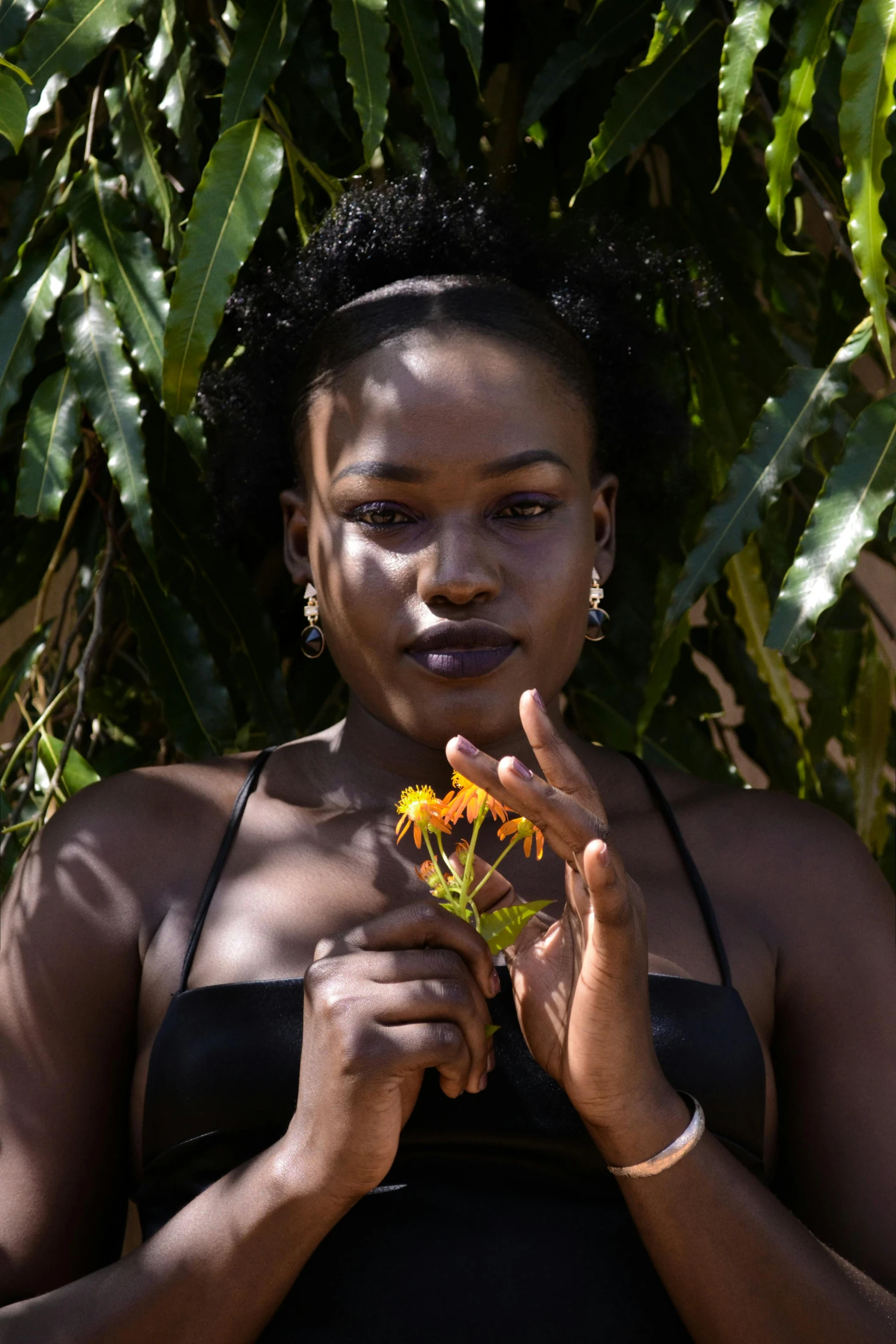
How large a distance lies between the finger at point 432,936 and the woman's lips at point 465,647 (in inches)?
13.4

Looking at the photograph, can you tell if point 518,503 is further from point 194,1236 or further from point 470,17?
point 194,1236

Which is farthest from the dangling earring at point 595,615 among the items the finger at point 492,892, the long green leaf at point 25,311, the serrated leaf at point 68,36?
the serrated leaf at point 68,36

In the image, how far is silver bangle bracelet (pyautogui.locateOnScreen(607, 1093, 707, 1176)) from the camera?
4.60 ft

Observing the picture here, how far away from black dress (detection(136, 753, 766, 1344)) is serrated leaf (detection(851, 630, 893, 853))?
3.17 feet

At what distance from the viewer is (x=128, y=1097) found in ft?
5.48

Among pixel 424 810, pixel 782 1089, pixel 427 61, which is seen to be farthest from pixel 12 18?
pixel 782 1089

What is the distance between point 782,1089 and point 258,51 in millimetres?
1385

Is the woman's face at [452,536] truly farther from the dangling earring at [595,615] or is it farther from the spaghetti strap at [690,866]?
the spaghetti strap at [690,866]

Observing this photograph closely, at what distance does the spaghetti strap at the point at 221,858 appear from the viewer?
165 centimetres

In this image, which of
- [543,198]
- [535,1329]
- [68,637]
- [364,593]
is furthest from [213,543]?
[535,1329]

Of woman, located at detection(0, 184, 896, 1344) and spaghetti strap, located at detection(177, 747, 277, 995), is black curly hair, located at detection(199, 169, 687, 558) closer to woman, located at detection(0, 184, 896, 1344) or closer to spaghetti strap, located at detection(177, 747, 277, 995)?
woman, located at detection(0, 184, 896, 1344)

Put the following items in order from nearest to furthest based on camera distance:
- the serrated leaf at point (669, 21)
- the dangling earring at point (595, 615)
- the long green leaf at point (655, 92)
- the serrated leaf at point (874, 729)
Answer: the serrated leaf at point (669, 21) < the dangling earring at point (595, 615) < the long green leaf at point (655, 92) < the serrated leaf at point (874, 729)

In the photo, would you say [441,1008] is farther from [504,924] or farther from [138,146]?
[138,146]

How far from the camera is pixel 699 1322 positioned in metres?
1.46
